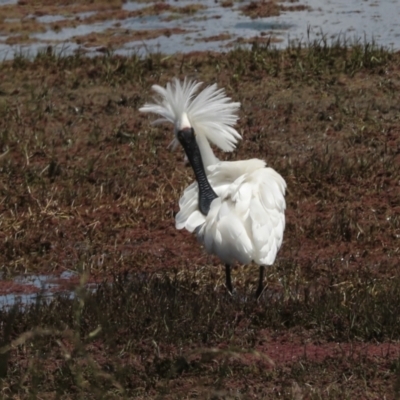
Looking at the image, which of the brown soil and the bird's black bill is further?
the brown soil

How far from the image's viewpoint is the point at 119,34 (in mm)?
15125

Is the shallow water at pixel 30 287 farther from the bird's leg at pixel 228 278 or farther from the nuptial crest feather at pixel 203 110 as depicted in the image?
the nuptial crest feather at pixel 203 110

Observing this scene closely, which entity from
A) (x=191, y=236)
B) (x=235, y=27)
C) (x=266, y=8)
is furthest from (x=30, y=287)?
(x=266, y=8)

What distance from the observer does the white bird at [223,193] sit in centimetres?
666

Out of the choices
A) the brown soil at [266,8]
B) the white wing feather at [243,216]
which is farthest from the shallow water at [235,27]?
the white wing feather at [243,216]

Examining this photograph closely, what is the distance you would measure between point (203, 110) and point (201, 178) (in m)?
0.52

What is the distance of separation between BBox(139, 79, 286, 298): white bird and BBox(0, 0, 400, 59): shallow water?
553cm

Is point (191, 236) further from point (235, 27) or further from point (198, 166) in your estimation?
point (235, 27)

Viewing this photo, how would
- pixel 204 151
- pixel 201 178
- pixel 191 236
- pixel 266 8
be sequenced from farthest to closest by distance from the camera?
pixel 266 8
pixel 191 236
pixel 204 151
pixel 201 178

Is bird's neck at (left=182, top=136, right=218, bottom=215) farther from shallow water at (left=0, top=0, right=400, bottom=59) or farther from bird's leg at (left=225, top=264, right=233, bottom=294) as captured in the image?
shallow water at (left=0, top=0, right=400, bottom=59)

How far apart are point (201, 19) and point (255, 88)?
4.66 meters

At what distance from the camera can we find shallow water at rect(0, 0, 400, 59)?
1395cm

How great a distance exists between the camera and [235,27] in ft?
49.3

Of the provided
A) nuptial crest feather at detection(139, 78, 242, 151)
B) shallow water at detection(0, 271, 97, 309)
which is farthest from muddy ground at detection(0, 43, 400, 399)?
nuptial crest feather at detection(139, 78, 242, 151)
